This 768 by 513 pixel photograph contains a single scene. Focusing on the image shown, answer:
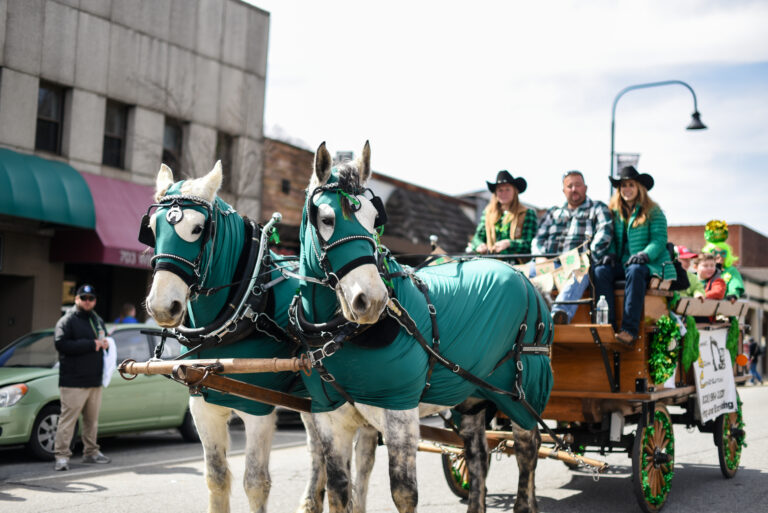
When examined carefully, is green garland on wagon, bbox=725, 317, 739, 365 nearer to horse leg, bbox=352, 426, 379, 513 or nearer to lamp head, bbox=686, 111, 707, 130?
horse leg, bbox=352, 426, 379, 513

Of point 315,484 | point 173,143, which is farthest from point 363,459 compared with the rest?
point 173,143

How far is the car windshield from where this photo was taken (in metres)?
10.7

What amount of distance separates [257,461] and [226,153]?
1596 centimetres

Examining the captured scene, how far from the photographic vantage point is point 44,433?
1017 centimetres

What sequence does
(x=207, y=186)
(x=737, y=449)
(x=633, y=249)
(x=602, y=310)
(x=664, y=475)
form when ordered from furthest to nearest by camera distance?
(x=737, y=449) < (x=633, y=249) < (x=664, y=475) < (x=602, y=310) < (x=207, y=186)

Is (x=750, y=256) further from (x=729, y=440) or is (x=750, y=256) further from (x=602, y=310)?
(x=602, y=310)

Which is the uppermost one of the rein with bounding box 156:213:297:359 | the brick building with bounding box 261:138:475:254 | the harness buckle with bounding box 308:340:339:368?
the brick building with bounding box 261:138:475:254

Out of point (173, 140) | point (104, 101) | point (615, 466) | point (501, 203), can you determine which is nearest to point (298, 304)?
point (501, 203)

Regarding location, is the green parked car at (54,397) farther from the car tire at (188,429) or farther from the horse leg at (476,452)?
the horse leg at (476,452)

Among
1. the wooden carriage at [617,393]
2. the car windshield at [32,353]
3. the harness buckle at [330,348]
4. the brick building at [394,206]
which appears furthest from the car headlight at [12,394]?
the brick building at [394,206]

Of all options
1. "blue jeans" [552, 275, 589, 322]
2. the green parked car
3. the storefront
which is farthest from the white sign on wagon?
the storefront

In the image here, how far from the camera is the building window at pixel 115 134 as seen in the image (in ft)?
57.7

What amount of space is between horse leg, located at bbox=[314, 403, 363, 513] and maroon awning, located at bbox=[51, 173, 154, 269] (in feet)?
36.5

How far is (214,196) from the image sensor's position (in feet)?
16.7
